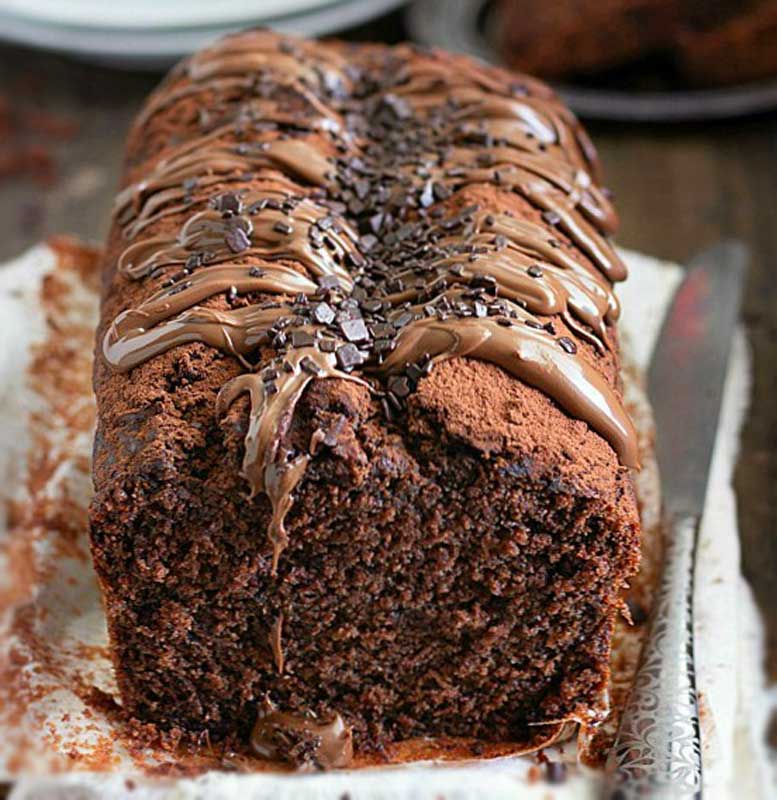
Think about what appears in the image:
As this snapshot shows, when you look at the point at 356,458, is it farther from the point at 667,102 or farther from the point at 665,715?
the point at 667,102

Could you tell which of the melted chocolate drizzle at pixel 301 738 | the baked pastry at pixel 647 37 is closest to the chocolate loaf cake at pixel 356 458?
the melted chocolate drizzle at pixel 301 738

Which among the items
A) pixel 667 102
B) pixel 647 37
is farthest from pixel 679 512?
pixel 647 37

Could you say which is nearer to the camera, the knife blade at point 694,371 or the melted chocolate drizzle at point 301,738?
the melted chocolate drizzle at point 301,738

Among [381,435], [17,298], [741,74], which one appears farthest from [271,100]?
[741,74]

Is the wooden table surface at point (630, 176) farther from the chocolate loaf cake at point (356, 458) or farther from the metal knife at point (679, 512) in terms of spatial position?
the chocolate loaf cake at point (356, 458)

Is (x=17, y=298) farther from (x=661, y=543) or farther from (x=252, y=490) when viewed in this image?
(x=661, y=543)
